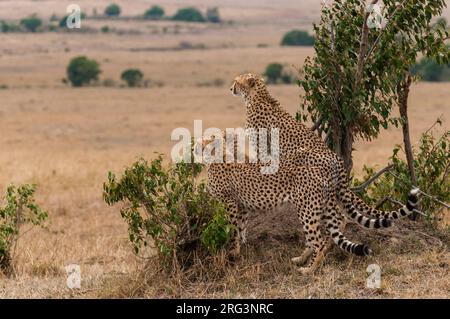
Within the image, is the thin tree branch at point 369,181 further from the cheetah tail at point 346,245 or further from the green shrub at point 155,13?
the green shrub at point 155,13

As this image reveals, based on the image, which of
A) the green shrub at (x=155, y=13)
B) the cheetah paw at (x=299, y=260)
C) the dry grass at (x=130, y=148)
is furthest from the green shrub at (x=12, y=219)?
the green shrub at (x=155, y=13)

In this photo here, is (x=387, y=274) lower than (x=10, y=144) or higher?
higher

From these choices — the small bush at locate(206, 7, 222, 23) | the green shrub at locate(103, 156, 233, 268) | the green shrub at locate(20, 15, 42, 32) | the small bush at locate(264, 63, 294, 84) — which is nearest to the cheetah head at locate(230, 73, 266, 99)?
the green shrub at locate(103, 156, 233, 268)

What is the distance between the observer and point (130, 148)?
86.7ft

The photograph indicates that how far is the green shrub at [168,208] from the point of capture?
7.48 meters

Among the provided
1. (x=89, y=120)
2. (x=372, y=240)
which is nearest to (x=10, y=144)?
(x=89, y=120)

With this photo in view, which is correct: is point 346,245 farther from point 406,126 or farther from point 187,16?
point 187,16

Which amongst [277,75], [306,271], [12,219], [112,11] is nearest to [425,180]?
[306,271]

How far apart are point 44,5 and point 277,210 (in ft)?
318

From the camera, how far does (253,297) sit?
7.11 m

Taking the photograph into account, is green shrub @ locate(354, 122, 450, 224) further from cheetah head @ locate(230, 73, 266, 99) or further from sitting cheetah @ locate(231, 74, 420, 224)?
cheetah head @ locate(230, 73, 266, 99)

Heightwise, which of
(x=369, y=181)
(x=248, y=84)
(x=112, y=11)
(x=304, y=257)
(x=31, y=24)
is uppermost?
(x=248, y=84)

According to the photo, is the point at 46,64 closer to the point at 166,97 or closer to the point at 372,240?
the point at 166,97

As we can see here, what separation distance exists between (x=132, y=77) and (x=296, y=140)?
40.5m
